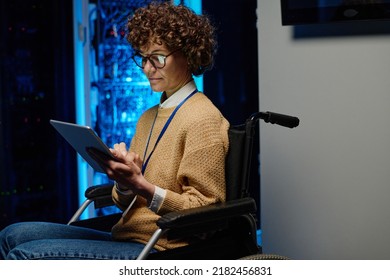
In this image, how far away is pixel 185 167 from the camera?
204 cm

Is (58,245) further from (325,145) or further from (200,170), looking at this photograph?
(325,145)

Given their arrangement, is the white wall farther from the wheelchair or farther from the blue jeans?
the blue jeans

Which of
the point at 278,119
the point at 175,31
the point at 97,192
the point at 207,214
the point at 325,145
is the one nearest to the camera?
the point at 207,214

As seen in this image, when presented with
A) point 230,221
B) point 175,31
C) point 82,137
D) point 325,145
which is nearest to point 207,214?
point 230,221

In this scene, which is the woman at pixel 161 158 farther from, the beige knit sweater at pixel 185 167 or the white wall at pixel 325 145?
the white wall at pixel 325 145

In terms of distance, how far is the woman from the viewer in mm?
2023

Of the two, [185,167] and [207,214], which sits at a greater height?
[185,167]

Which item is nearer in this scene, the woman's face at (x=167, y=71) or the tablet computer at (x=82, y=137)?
the tablet computer at (x=82, y=137)

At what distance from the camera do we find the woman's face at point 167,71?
2.17 meters

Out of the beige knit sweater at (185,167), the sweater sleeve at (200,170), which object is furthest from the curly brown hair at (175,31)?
the sweater sleeve at (200,170)

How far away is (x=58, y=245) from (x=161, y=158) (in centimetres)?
44

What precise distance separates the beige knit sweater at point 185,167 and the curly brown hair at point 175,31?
151 millimetres
